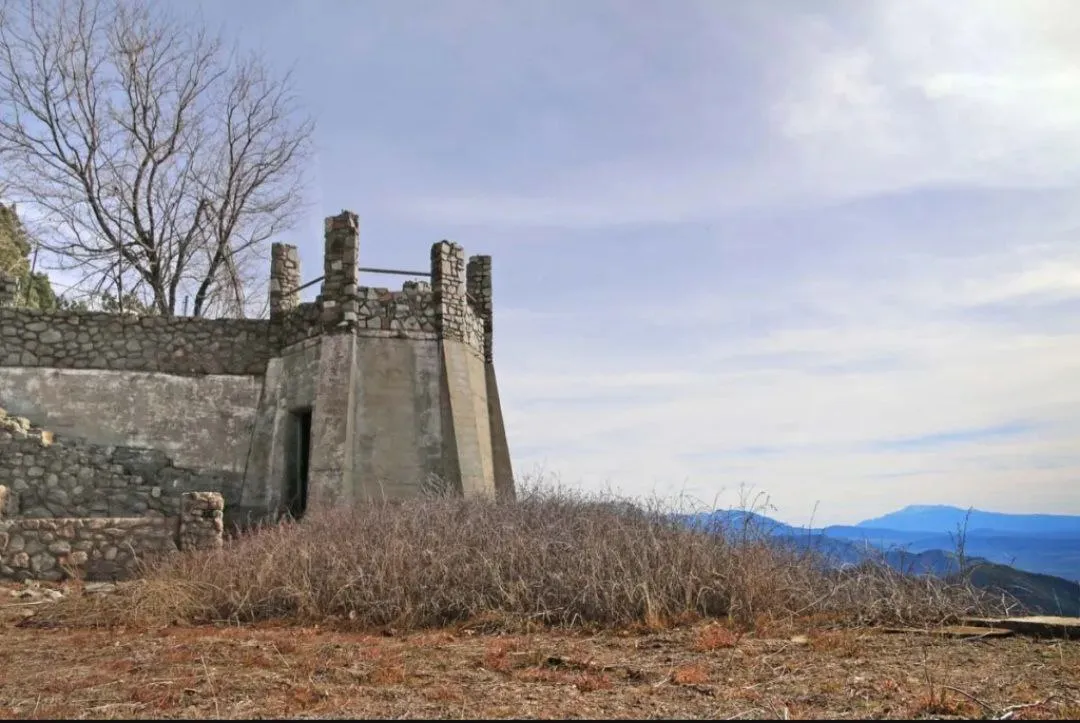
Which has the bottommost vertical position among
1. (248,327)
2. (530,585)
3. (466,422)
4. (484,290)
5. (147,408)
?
(530,585)

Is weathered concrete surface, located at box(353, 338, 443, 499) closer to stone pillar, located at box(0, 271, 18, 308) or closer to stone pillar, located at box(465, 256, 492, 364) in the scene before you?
stone pillar, located at box(465, 256, 492, 364)

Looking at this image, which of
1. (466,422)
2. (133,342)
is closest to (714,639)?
Answer: (466,422)

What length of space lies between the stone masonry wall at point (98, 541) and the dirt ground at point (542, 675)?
139 inches

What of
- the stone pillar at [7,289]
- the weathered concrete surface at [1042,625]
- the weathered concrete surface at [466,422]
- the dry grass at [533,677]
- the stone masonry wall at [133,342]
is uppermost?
the stone pillar at [7,289]

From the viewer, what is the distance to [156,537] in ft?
36.6

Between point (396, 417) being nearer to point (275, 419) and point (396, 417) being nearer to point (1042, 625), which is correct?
point (275, 419)

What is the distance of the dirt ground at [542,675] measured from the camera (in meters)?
4.74

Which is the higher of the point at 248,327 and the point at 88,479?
the point at 248,327

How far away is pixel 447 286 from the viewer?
15.5 metres

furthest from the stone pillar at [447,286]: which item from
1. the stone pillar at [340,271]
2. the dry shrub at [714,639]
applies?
the dry shrub at [714,639]

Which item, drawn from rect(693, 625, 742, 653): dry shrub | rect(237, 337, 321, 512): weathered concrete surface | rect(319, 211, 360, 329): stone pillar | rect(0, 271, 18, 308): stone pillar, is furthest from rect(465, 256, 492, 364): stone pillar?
rect(693, 625, 742, 653): dry shrub

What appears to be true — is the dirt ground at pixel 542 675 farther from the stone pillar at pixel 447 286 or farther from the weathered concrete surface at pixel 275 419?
the stone pillar at pixel 447 286

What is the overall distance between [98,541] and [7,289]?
713cm

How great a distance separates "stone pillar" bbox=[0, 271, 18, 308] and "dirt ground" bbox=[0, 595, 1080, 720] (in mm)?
10139
